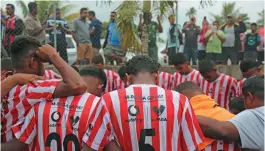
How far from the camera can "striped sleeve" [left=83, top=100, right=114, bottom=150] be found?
3.44 metres

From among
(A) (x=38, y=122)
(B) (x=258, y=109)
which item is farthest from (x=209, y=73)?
(A) (x=38, y=122)

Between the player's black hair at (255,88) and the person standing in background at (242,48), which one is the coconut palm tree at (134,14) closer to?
the person standing in background at (242,48)

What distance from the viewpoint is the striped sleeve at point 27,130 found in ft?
12.5

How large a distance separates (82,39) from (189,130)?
8.39 m

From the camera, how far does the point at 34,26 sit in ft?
35.0

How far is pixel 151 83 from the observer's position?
3561 mm

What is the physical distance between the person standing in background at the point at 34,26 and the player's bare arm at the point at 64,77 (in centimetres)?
659

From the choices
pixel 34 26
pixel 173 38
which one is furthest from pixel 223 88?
pixel 34 26

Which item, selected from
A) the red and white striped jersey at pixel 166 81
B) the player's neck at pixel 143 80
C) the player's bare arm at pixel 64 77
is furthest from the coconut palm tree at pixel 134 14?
the player's neck at pixel 143 80

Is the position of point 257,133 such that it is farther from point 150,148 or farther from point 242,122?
point 150,148

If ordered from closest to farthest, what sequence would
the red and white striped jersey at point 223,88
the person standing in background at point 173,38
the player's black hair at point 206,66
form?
1. the player's black hair at point 206,66
2. the red and white striped jersey at point 223,88
3. the person standing in background at point 173,38

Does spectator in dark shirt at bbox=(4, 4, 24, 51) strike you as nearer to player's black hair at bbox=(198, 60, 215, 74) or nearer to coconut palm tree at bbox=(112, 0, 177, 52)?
coconut palm tree at bbox=(112, 0, 177, 52)

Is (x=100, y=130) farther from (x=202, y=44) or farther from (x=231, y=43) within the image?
(x=231, y=43)

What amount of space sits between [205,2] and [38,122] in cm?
916
